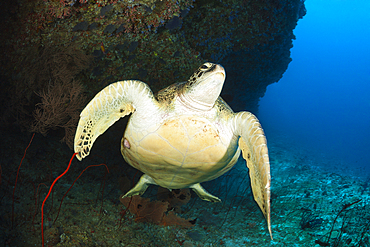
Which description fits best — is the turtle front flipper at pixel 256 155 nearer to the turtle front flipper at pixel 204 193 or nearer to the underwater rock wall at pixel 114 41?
the turtle front flipper at pixel 204 193

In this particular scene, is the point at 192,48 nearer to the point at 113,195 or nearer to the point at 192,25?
the point at 192,25

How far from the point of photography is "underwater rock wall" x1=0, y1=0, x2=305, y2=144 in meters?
2.23

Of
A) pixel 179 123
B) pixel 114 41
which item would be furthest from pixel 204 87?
pixel 114 41

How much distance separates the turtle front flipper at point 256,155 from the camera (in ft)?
3.68

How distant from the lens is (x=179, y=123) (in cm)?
155

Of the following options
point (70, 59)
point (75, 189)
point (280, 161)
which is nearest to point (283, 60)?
point (280, 161)

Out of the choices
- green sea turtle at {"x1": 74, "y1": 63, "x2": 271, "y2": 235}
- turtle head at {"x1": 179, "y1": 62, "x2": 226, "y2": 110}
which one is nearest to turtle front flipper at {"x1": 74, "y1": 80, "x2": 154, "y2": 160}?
green sea turtle at {"x1": 74, "y1": 63, "x2": 271, "y2": 235}

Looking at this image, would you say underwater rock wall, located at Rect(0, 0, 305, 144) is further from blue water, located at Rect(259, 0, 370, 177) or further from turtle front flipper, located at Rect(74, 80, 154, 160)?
blue water, located at Rect(259, 0, 370, 177)

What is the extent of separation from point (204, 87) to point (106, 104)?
0.85 m

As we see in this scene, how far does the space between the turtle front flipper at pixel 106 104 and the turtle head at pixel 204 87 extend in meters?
0.33

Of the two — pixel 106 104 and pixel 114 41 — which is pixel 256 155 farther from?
pixel 114 41

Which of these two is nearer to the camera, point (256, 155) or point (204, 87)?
point (256, 155)

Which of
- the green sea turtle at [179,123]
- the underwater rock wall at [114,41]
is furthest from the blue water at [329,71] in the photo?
the green sea turtle at [179,123]

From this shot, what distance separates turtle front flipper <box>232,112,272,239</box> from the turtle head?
12.2 inches
